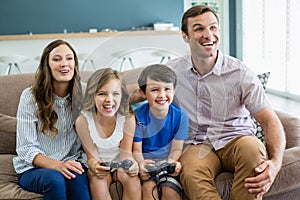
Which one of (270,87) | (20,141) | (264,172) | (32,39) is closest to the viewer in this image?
(264,172)

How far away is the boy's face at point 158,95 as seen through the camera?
1.50 m

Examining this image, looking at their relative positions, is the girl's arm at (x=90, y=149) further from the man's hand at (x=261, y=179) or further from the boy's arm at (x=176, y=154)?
the man's hand at (x=261, y=179)

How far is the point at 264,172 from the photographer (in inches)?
58.8

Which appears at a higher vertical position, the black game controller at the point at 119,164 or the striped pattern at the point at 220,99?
the striped pattern at the point at 220,99

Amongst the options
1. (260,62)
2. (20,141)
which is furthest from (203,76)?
(260,62)

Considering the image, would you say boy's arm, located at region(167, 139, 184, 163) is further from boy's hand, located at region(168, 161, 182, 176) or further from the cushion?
the cushion

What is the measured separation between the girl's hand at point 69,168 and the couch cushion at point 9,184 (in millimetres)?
137

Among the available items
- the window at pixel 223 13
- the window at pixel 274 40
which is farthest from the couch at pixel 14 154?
the window at pixel 223 13

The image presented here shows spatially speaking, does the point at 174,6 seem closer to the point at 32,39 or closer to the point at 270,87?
the point at 270,87

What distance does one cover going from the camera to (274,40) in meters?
6.38

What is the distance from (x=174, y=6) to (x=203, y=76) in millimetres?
5329

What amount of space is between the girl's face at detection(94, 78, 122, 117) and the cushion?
710 mm

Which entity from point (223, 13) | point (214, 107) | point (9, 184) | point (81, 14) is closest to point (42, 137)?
point (9, 184)

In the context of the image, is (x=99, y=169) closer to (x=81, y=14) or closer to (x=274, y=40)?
(x=81, y=14)
